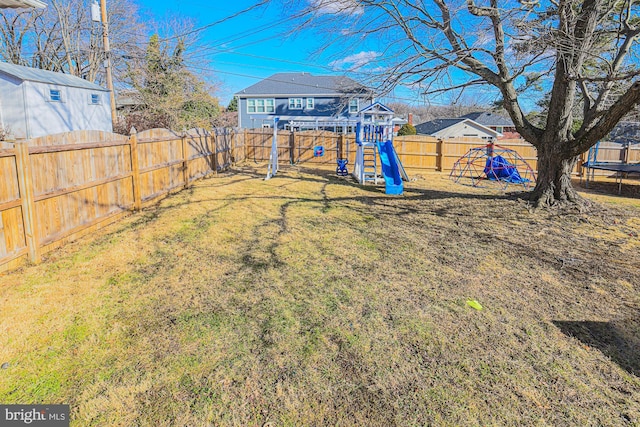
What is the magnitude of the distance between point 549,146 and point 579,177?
9361 mm

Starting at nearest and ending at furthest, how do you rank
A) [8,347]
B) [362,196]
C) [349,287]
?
[8,347], [349,287], [362,196]

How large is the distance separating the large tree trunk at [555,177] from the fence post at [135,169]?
8.44 m

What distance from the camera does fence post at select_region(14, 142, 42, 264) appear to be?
4422mm

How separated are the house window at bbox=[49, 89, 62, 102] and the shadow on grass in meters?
19.9

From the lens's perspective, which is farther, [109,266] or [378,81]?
[378,81]

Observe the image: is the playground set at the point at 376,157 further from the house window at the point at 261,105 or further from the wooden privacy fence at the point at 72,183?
the house window at the point at 261,105

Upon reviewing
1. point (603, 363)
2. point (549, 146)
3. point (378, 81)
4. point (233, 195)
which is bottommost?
point (603, 363)

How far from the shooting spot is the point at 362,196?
33.7ft

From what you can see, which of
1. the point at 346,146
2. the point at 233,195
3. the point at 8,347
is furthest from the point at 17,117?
the point at 8,347

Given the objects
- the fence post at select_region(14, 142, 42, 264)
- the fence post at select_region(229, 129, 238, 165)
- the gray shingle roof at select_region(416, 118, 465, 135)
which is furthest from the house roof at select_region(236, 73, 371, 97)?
the fence post at select_region(14, 142, 42, 264)

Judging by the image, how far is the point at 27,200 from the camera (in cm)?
451

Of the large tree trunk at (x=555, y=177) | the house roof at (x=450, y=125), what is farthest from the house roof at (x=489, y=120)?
the large tree trunk at (x=555, y=177)

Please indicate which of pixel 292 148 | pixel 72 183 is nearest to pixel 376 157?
pixel 292 148

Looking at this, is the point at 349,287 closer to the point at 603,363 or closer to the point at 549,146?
the point at 603,363
